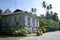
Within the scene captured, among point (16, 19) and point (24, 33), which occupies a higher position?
point (16, 19)

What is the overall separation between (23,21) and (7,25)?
19.0ft

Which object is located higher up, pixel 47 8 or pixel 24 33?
pixel 47 8

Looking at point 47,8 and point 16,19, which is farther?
point 47,8

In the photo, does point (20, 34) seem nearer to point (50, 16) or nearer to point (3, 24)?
point (3, 24)

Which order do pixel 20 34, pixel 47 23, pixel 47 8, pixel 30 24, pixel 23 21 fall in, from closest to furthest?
pixel 20 34
pixel 23 21
pixel 30 24
pixel 47 23
pixel 47 8

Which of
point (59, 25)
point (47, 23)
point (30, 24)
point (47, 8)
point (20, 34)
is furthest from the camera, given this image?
point (47, 8)

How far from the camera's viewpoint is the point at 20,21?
3981 cm

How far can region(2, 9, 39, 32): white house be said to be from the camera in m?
39.4

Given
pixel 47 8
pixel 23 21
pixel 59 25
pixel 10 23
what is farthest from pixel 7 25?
pixel 47 8

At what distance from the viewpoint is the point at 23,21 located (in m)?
39.4

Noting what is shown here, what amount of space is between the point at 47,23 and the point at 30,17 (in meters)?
19.5

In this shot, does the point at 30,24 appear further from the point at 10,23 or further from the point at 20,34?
the point at 20,34

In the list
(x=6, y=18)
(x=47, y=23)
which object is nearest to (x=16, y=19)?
(x=6, y=18)

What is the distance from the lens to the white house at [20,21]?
39.4 m
